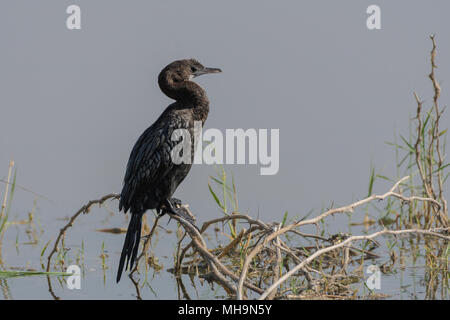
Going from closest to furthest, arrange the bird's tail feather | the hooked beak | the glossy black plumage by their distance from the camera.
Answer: the bird's tail feather < the glossy black plumage < the hooked beak

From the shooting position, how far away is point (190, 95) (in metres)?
5.76

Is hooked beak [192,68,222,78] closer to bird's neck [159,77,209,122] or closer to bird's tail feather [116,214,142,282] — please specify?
bird's neck [159,77,209,122]

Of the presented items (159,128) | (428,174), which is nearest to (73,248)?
(159,128)

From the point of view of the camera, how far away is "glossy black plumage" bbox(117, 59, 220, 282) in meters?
5.41

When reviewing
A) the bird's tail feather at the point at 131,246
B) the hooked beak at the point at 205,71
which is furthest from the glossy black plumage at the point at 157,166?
the hooked beak at the point at 205,71

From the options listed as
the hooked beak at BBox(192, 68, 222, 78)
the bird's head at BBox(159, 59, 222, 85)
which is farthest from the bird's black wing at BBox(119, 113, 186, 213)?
the hooked beak at BBox(192, 68, 222, 78)

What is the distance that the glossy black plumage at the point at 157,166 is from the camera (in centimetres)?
541

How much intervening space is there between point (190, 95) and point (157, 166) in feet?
2.28

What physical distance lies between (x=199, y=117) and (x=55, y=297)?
1.75 meters

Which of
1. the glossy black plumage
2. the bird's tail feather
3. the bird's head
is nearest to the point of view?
the bird's tail feather

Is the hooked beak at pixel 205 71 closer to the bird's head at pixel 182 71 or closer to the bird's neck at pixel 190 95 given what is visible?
the bird's head at pixel 182 71

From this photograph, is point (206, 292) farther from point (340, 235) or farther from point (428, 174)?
point (428, 174)

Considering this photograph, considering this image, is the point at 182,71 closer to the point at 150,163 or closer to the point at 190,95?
the point at 190,95

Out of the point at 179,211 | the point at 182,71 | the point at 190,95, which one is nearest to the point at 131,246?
the point at 179,211
